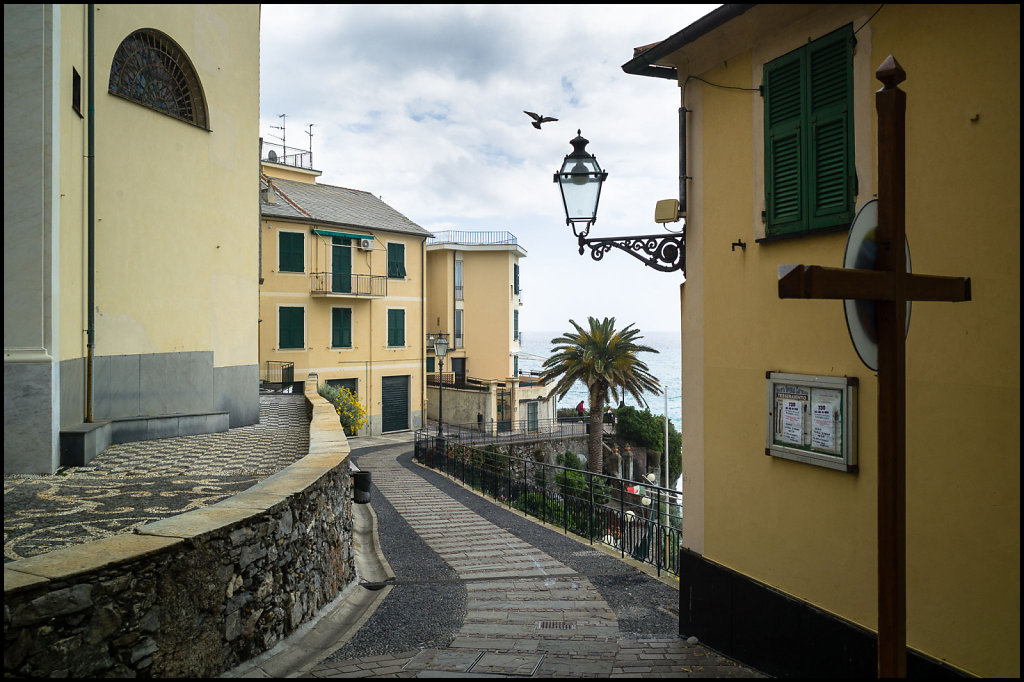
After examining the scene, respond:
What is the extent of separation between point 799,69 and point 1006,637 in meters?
3.87

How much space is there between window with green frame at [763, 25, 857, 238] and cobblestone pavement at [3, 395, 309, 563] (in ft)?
19.3

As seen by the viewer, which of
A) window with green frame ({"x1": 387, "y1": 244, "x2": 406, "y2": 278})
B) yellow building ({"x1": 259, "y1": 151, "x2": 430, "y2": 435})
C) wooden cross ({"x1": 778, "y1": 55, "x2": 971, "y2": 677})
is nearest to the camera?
wooden cross ({"x1": 778, "y1": 55, "x2": 971, "y2": 677})

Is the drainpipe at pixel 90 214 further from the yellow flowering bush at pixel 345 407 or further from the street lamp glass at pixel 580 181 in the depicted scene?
the yellow flowering bush at pixel 345 407

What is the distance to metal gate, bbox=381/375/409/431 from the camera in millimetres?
31844

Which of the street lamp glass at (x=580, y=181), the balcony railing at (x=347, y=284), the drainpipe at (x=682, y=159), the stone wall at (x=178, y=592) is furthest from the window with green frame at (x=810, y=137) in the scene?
the balcony railing at (x=347, y=284)

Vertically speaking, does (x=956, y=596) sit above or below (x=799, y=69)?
below

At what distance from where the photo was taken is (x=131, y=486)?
726 cm

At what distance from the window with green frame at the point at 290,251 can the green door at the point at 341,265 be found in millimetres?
1430

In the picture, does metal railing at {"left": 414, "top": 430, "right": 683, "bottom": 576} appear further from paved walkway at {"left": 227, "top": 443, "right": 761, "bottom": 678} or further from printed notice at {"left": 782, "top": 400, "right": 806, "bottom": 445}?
printed notice at {"left": 782, "top": 400, "right": 806, "bottom": 445}

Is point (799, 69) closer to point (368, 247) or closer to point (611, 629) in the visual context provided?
point (611, 629)

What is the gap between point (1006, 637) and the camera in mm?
3428

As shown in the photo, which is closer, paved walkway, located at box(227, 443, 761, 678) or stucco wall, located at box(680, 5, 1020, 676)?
stucco wall, located at box(680, 5, 1020, 676)

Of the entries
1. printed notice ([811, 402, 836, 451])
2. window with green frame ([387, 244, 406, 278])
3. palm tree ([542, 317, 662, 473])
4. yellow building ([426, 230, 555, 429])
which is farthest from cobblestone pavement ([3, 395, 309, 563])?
yellow building ([426, 230, 555, 429])

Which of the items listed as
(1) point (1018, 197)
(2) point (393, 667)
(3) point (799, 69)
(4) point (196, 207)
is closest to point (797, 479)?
(1) point (1018, 197)
